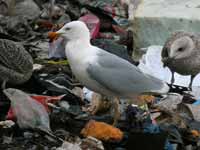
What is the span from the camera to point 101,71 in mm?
5312

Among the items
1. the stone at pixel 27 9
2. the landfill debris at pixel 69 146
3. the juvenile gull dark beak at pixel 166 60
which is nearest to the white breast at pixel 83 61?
the landfill debris at pixel 69 146

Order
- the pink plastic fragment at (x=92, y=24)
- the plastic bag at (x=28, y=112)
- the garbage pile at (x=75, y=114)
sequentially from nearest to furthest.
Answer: the garbage pile at (x=75, y=114), the plastic bag at (x=28, y=112), the pink plastic fragment at (x=92, y=24)

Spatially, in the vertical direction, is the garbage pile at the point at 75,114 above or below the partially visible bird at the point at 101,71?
below

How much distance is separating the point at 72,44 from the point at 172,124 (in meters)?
1.05

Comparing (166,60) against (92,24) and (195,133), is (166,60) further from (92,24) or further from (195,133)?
(92,24)

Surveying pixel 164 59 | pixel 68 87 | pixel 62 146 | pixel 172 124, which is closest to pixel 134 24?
pixel 164 59

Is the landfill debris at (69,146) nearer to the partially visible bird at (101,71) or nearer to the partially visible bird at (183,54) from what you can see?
the partially visible bird at (101,71)

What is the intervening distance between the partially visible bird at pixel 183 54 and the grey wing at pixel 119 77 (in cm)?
108

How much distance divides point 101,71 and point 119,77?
17 centimetres

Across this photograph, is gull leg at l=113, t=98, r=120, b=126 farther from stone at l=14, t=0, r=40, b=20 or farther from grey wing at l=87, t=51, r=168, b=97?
stone at l=14, t=0, r=40, b=20

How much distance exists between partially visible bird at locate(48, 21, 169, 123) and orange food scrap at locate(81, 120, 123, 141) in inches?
9.2

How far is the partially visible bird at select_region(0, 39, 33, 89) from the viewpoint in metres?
6.09

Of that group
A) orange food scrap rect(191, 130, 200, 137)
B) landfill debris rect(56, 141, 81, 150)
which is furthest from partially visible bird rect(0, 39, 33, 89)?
orange food scrap rect(191, 130, 200, 137)

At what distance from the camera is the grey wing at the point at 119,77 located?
5.32 meters
